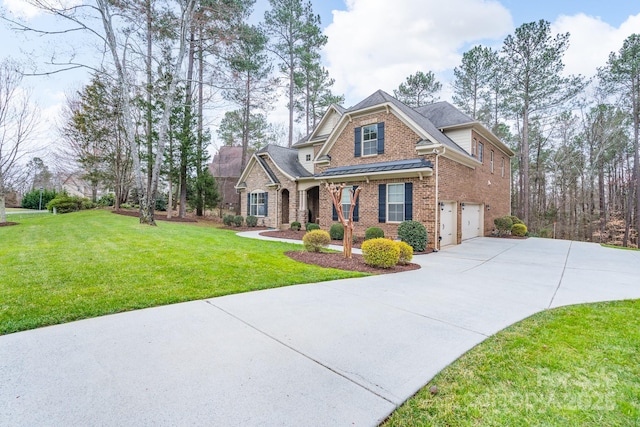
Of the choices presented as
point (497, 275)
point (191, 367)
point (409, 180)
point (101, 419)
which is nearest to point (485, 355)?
point (191, 367)

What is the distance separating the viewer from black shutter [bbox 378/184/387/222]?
12.4m

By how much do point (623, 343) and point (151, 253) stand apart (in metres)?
9.03

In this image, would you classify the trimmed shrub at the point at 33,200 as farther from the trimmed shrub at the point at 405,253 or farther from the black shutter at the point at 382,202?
the trimmed shrub at the point at 405,253

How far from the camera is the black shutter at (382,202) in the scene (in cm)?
1245

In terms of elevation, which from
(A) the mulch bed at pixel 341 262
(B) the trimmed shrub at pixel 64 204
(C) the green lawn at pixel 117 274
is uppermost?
(B) the trimmed shrub at pixel 64 204

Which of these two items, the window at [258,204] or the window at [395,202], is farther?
the window at [258,204]

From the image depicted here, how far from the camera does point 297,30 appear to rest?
75.9ft

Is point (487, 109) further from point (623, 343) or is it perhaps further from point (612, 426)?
point (612, 426)

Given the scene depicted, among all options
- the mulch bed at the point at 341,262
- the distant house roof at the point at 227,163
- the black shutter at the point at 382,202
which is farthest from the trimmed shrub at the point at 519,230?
the distant house roof at the point at 227,163

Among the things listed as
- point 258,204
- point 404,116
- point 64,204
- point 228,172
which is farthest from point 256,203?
point 228,172

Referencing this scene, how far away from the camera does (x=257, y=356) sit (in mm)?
2898

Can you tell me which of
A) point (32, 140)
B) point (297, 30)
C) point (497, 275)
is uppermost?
point (297, 30)

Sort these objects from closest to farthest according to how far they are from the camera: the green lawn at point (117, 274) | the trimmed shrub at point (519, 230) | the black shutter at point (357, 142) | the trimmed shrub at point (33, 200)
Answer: the green lawn at point (117, 274) → the black shutter at point (357, 142) → the trimmed shrub at point (519, 230) → the trimmed shrub at point (33, 200)

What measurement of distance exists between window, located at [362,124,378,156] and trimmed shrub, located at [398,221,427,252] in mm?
4093
